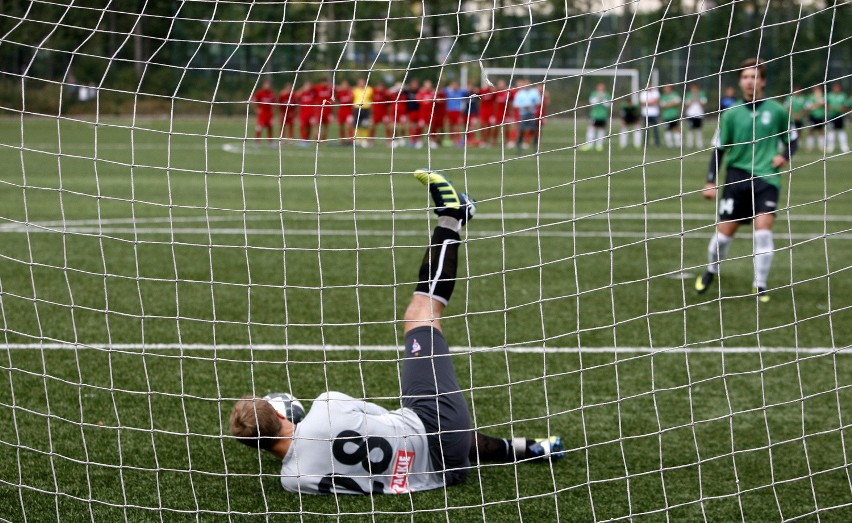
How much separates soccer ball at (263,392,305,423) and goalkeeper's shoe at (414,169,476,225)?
1065 mm

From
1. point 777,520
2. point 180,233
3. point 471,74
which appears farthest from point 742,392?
point 471,74

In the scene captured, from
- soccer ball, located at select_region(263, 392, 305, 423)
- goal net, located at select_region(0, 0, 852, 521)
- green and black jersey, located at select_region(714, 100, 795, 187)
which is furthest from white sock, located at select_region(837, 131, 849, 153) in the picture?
soccer ball, located at select_region(263, 392, 305, 423)

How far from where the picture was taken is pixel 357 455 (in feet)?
13.4

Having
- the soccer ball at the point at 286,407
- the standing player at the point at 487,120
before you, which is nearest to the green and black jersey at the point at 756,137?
the soccer ball at the point at 286,407

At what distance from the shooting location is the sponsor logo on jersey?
13.5 ft

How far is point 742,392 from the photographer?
5.71 metres

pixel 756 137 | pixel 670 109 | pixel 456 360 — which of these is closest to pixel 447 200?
pixel 456 360

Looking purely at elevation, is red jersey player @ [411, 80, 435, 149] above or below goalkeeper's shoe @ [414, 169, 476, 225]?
below

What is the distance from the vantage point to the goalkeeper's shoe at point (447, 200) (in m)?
4.75

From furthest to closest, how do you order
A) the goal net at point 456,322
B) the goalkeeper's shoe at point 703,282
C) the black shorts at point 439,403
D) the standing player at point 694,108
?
1. the standing player at point 694,108
2. the goalkeeper's shoe at point 703,282
3. the black shorts at point 439,403
4. the goal net at point 456,322

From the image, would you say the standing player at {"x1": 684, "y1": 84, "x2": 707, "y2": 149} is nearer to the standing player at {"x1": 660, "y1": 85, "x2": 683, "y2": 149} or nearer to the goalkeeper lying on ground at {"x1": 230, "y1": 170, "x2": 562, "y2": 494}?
the standing player at {"x1": 660, "y1": 85, "x2": 683, "y2": 149}

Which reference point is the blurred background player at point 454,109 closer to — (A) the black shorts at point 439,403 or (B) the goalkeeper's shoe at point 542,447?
(B) the goalkeeper's shoe at point 542,447

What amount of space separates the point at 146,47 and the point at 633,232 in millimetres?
26732

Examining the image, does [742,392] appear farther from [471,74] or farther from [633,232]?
[471,74]
